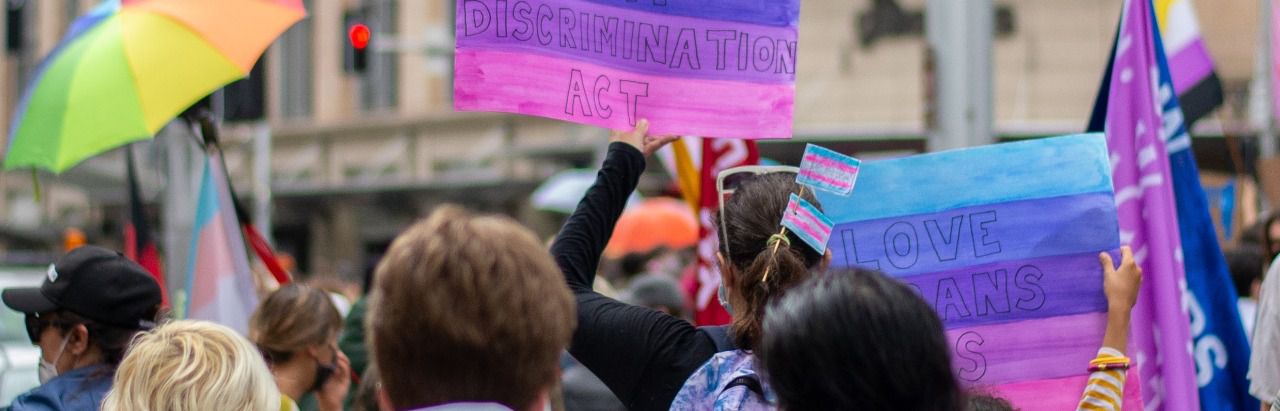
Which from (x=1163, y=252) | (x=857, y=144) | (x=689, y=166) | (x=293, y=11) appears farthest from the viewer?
(x=857, y=144)

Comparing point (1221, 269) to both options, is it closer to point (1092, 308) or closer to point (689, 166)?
point (1092, 308)

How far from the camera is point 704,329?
295cm

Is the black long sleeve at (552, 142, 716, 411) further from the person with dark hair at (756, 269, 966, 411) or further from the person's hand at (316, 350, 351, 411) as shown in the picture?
the person's hand at (316, 350, 351, 411)

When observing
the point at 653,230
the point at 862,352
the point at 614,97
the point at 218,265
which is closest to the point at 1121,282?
the point at 614,97

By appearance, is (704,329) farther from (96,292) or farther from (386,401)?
(96,292)

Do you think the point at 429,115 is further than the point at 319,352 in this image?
Yes

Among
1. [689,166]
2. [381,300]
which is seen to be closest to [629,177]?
[381,300]

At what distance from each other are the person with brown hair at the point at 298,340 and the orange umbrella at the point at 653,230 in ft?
25.9

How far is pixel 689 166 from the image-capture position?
5.38 metres

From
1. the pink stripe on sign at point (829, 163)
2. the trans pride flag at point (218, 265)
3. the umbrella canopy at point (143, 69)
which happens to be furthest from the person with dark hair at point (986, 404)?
the trans pride flag at point (218, 265)

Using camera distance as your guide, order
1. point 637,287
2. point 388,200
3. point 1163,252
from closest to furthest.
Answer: point 1163,252 → point 637,287 → point 388,200

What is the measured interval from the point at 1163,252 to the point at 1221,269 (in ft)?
1.01

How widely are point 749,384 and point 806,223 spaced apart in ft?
1.23

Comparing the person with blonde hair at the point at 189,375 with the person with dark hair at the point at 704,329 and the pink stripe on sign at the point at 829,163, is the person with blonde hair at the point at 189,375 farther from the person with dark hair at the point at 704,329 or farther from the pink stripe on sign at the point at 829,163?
the pink stripe on sign at the point at 829,163
